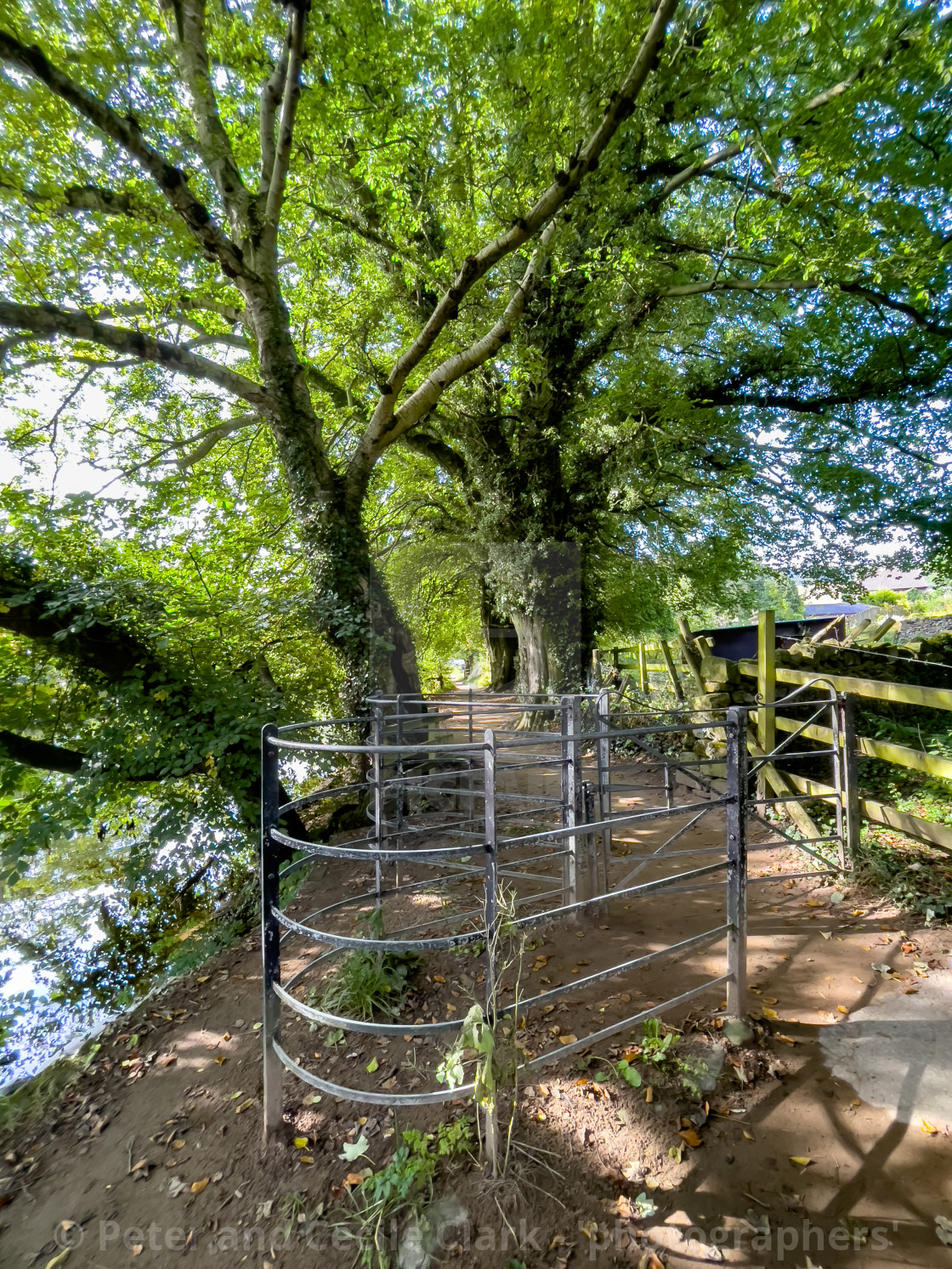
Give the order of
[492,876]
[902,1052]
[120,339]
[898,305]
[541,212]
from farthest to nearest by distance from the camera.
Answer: [898,305]
[120,339]
[541,212]
[902,1052]
[492,876]

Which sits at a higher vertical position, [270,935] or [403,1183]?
[270,935]

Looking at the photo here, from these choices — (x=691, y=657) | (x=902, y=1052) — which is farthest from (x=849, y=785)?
(x=691, y=657)

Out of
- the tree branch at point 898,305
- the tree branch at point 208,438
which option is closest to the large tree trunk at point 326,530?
the tree branch at point 208,438

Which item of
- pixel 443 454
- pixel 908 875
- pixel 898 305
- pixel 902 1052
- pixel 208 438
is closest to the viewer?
pixel 902 1052

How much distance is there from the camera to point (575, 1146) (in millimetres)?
2303

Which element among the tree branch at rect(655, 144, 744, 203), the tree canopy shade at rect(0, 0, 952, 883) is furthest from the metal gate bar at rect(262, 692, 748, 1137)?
the tree branch at rect(655, 144, 744, 203)

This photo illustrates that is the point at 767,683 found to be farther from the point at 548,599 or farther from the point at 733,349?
the point at 733,349

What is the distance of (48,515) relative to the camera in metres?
6.66

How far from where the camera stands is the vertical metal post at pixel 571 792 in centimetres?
399

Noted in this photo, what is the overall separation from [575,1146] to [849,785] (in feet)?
12.1

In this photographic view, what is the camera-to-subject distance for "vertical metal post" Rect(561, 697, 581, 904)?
3.99 m

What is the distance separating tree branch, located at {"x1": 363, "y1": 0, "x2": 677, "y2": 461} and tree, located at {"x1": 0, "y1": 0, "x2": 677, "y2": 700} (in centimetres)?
2

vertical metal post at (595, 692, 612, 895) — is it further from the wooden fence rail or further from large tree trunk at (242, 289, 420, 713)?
large tree trunk at (242, 289, 420, 713)

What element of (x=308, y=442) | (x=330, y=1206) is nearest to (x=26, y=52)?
(x=308, y=442)
